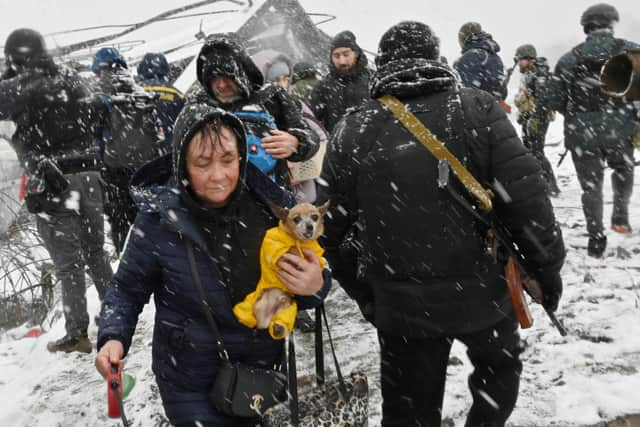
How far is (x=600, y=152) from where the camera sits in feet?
16.5

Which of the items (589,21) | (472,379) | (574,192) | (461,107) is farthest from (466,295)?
(574,192)

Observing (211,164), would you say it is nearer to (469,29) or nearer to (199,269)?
(199,269)

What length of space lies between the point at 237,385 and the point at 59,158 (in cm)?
310

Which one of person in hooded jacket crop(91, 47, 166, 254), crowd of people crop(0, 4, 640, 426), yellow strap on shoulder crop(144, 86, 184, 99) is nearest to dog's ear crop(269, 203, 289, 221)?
crowd of people crop(0, 4, 640, 426)

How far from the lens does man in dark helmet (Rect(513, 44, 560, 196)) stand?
7.73m

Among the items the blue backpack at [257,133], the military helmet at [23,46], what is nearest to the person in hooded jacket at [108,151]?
the military helmet at [23,46]

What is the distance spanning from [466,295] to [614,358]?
213 centimetres

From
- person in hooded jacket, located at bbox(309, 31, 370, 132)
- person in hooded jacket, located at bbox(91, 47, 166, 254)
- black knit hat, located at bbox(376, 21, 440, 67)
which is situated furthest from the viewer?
person in hooded jacket, located at bbox(309, 31, 370, 132)

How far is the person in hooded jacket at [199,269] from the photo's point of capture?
72.3 inches

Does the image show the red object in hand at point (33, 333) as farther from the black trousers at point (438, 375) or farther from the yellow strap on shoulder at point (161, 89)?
the black trousers at point (438, 375)

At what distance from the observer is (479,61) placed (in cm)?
615

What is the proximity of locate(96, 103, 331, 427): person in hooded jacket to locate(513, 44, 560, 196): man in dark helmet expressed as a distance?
6.91 m

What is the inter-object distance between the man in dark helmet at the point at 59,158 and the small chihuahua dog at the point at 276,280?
9.29ft

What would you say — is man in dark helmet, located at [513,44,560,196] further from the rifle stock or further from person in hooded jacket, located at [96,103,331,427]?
person in hooded jacket, located at [96,103,331,427]
